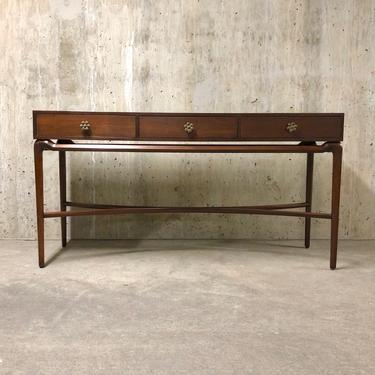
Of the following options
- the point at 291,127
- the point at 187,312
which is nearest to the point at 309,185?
the point at 291,127

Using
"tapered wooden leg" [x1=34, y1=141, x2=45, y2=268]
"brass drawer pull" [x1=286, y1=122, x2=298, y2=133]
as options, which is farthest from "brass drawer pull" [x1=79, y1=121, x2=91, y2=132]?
"brass drawer pull" [x1=286, y1=122, x2=298, y2=133]

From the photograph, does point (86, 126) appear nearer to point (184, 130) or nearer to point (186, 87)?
point (184, 130)

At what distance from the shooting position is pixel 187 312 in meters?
2.00

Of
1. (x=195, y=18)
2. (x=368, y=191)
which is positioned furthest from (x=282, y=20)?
(x=368, y=191)

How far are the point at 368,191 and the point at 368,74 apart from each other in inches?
35.2

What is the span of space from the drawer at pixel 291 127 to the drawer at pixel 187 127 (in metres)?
0.10

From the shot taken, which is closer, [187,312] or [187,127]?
[187,312]

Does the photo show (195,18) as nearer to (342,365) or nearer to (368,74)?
(368,74)

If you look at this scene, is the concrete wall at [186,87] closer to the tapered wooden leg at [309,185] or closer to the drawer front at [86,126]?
the tapered wooden leg at [309,185]

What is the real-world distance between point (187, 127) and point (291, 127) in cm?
62

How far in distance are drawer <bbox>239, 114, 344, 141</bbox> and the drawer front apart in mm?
695

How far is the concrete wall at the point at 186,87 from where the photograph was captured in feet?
10.9

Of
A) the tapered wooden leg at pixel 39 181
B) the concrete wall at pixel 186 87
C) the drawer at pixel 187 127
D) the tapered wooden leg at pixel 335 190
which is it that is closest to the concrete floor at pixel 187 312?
the tapered wooden leg at pixel 335 190

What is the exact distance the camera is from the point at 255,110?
3.40 metres
